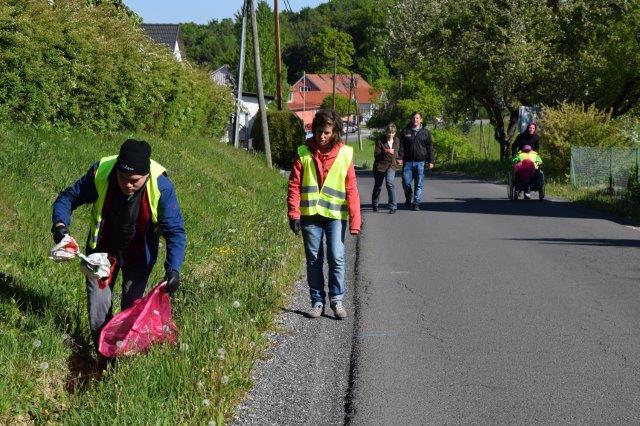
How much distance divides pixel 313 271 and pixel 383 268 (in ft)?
10.5

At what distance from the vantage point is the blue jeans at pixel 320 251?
873cm

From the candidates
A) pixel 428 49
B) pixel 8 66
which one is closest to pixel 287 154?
pixel 428 49

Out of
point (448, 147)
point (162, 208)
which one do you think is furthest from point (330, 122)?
point (448, 147)

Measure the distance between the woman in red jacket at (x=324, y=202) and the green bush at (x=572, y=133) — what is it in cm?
2135

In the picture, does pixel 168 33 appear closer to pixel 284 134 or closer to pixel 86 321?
pixel 284 134

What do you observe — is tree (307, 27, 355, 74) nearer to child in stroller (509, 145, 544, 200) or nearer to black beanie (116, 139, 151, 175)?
child in stroller (509, 145, 544, 200)

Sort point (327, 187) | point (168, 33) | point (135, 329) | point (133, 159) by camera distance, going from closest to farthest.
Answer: point (133, 159)
point (135, 329)
point (327, 187)
point (168, 33)

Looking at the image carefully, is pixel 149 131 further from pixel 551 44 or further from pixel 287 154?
pixel 551 44

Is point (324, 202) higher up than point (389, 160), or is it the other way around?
point (389, 160)

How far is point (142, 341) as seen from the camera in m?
6.65

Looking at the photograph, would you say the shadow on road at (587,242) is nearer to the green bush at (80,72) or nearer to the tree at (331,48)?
the green bush at (80,72)

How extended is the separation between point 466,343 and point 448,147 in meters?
60.8

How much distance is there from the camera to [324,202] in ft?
28.3

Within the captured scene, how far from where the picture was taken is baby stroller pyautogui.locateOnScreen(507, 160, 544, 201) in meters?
22.0
